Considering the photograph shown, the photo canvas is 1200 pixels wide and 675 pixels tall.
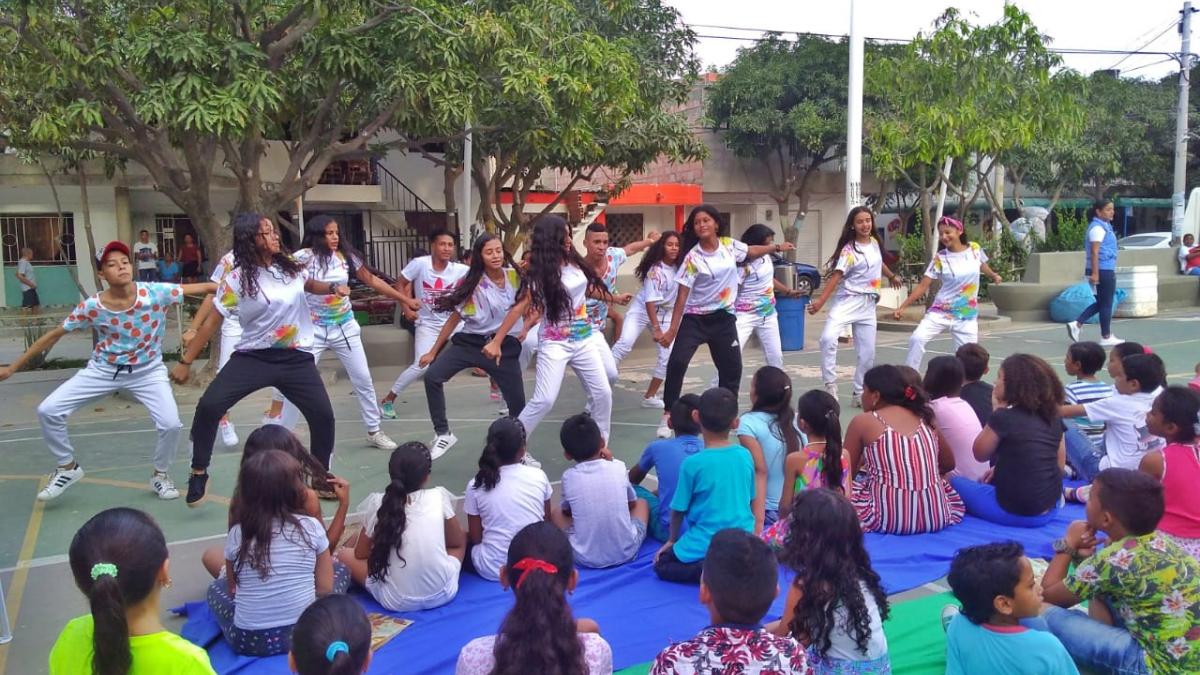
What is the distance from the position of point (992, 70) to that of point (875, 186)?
47.0ft

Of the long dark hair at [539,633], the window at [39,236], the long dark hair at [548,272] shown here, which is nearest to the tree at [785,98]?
the window at [39,236]

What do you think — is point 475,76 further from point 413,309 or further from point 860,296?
point 860,296

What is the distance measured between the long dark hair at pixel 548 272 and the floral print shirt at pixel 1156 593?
401 cm

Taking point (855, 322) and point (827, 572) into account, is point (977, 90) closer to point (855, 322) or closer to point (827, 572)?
point (855, 322)

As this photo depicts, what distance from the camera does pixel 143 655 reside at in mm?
2711

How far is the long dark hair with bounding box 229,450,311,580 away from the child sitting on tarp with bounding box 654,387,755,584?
1.78m

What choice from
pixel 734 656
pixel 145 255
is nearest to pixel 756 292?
pixel 734 656

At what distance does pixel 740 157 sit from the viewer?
2741 cm

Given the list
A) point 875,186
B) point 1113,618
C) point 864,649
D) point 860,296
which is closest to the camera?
point 864,649

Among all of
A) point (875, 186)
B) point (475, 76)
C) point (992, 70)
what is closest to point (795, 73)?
point (875, 186)

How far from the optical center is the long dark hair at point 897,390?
527 cm

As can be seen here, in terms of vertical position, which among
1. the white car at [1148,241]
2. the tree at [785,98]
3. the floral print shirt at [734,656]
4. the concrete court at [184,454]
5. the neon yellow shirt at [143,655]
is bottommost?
the concrete court at [184,454]

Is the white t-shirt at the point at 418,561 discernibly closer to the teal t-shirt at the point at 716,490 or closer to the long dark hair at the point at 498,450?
the long dark hair at the point at 498,450

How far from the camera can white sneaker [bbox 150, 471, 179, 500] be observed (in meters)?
6.62
